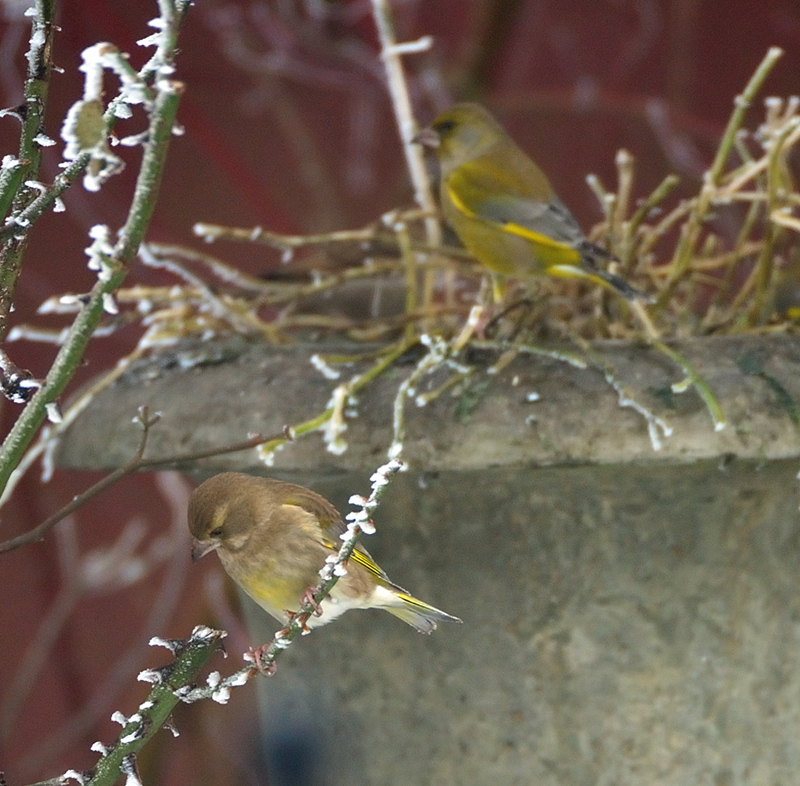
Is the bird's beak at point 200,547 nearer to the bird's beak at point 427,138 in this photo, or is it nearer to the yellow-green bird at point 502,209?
the yellow-green bird at point 502,209

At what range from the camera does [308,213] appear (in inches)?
62.5

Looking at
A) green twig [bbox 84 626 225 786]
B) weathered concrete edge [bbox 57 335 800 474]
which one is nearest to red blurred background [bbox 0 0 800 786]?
weathered concrete edge [bbox 57 335 800 474]

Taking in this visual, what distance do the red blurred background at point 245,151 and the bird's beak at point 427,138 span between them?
490 millimetres

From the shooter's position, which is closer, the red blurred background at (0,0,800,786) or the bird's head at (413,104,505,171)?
the bird's head at (413,104,505,171)

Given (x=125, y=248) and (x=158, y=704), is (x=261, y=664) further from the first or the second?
(x=125, y=248)

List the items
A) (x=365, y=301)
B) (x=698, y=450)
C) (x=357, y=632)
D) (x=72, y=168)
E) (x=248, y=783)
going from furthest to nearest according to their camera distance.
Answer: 1. (x=248, y=783)
2. (x=365, y=301)
3. (x=357, y=632)
4. (x=698, y=450)
5. (x=72, y=168)

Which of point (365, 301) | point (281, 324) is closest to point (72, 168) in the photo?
point (281, 324)

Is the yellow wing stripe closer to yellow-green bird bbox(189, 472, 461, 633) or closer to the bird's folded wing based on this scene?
yellow-green bird bbox(189, 472, 461, 633)

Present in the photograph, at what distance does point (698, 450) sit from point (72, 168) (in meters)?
0.36

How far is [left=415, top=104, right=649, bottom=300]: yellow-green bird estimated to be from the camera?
0.76 metres

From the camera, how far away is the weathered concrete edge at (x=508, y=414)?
0.56m

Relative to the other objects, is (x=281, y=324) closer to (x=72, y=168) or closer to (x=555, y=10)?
(x=72, y=168)

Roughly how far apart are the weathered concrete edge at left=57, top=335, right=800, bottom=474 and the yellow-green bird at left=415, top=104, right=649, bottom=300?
12 centimetres

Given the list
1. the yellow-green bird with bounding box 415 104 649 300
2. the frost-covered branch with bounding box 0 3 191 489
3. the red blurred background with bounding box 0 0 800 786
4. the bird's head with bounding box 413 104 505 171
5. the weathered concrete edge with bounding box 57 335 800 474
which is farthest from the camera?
the red blurred background with bounding box 0 0 800 786
